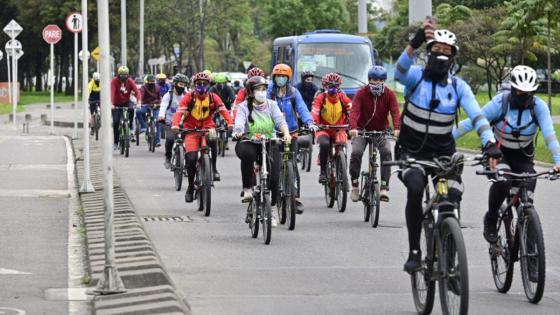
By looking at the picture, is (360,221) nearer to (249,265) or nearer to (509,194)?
(249,265)

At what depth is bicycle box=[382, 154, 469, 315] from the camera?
336 inches

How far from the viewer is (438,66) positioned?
9.55 m

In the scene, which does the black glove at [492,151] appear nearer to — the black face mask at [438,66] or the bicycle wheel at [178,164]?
the black face mask at [438,66]

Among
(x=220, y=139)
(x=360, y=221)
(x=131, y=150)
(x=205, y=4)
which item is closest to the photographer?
(x=360, y=221)

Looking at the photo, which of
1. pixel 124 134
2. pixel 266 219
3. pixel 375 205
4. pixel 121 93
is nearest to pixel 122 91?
pixel 121 93

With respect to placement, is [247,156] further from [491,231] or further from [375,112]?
[491,231]

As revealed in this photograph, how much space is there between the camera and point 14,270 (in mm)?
11773

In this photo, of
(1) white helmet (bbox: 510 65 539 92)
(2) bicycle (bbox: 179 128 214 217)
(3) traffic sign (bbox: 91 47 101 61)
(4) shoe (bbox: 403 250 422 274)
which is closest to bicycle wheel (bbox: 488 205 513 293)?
(1) white helmet (bbox: 510 65 539 92)

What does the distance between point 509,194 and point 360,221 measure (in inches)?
219

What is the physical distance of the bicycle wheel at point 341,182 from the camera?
17.3 metres

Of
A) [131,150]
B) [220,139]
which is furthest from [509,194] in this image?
[131,150]

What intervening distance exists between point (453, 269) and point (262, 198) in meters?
5.47

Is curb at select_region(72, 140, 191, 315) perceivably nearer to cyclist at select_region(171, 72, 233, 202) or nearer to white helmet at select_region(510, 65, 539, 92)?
cyclist at select_region(171, 72, 233, 202)

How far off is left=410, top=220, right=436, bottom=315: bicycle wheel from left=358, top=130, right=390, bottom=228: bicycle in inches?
227
